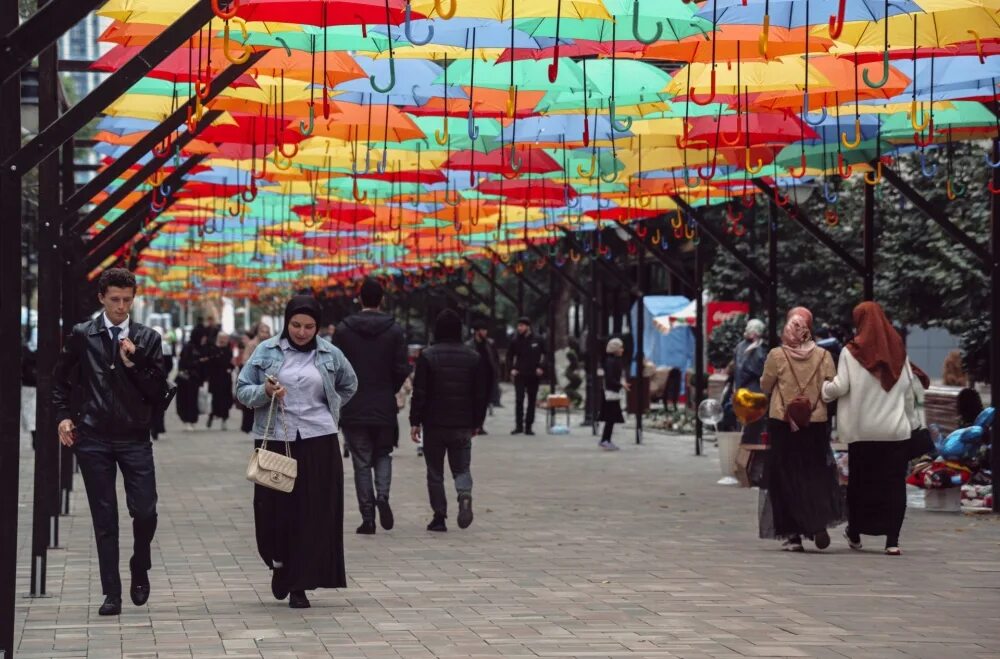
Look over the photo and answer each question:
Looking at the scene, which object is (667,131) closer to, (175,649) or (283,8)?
(283,8)

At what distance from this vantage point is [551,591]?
1011 cm

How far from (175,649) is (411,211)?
2088 centimetres

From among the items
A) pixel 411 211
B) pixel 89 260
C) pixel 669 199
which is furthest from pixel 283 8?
pixel 411 211

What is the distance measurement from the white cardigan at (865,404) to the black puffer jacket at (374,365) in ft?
10.4

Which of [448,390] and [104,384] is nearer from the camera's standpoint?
[104,384]

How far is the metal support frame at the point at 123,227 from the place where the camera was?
16919 millimetres

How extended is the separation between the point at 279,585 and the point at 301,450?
724 mm

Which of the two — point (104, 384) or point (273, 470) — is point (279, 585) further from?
point (104, 384)

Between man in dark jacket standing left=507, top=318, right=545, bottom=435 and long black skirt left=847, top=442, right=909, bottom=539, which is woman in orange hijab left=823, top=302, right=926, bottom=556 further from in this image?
man in dark jacket standing left=507, top=318, right=545, bottom=435

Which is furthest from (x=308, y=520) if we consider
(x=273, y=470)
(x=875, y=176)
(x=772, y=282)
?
(x=772, y=282)

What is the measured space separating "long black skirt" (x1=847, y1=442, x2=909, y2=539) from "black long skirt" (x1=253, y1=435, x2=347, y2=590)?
4271 mm

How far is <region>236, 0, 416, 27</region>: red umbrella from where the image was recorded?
417 inches

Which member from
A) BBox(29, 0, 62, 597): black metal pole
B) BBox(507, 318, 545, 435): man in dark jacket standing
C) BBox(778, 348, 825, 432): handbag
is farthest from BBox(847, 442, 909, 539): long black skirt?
BBox(507, 318, 545, 435): man in dark jacket standing

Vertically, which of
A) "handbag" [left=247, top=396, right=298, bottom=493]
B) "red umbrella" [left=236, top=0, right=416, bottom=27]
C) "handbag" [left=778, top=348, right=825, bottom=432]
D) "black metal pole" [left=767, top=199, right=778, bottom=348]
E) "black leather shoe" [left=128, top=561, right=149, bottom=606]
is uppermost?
"red umbrella" [left=236, top=0, right=416, bottom=27]
